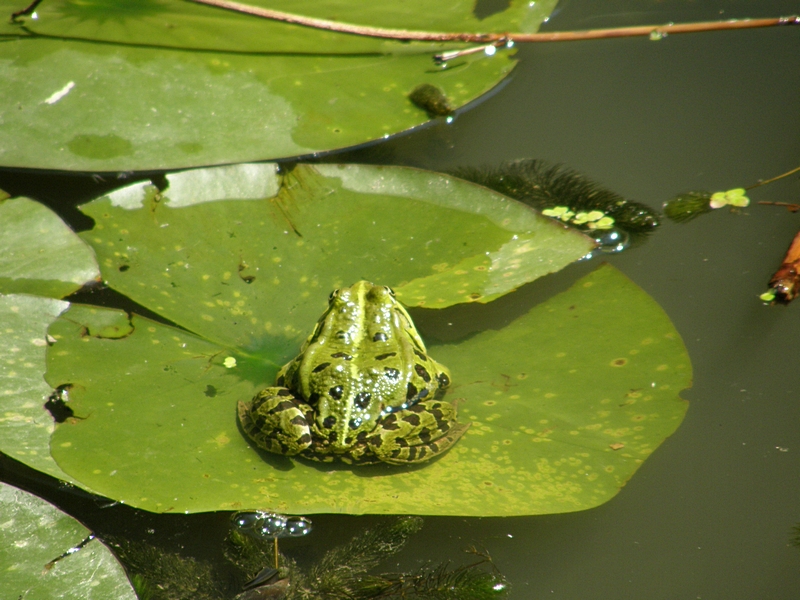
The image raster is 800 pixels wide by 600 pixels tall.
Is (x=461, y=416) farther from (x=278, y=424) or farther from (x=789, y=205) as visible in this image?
(x=789, y=205)

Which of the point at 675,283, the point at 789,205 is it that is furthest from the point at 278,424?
the point at 789,205

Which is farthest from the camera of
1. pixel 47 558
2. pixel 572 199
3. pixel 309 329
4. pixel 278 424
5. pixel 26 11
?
pixel 26 11

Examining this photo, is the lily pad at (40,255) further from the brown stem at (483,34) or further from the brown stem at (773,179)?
the brown stem at (773,179)

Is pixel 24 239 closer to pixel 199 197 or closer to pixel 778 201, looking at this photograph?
pixel 199 197

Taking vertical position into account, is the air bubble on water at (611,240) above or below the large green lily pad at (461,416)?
above

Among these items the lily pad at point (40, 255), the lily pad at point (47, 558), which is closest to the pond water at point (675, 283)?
the lily pad at point (47, 558)

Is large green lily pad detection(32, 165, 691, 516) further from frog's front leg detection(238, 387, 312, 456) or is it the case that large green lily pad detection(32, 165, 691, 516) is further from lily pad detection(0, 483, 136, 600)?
lily pad detection(0, 483, 136, 600)
